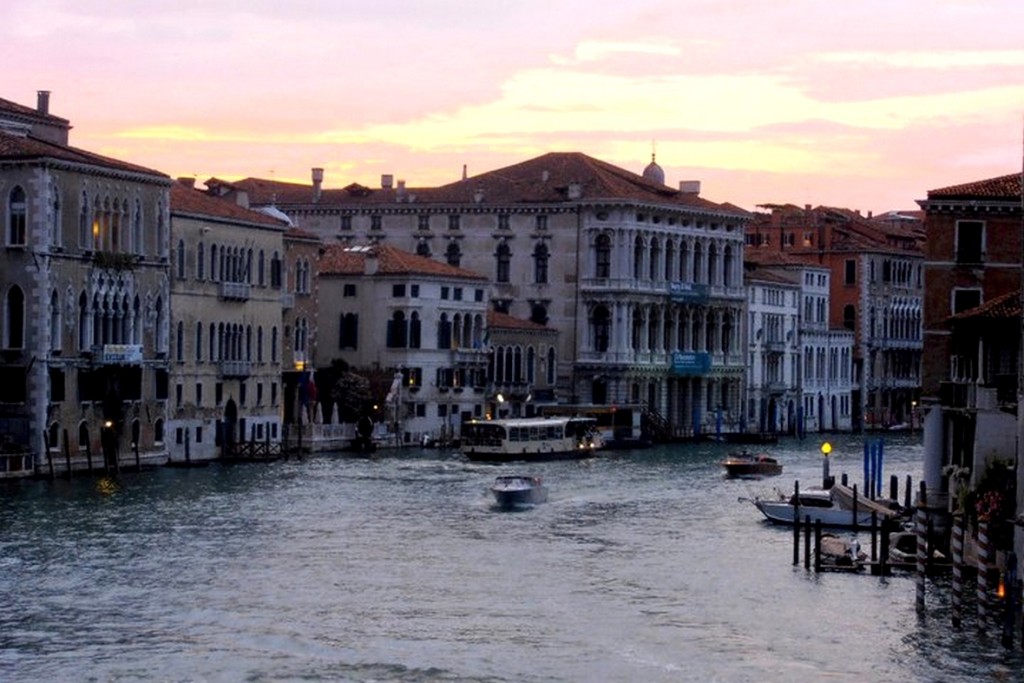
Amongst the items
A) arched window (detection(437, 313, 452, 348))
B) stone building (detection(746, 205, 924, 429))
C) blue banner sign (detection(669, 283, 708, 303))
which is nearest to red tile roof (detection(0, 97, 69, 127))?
arched window (detection(437, 313, 452, 348))

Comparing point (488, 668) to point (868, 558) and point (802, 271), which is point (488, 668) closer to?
point (868, 558)

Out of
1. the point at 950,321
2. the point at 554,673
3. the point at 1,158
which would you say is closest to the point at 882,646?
the point at 554,673

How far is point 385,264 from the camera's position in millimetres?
67438

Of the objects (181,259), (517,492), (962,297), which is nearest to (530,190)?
(181,259)

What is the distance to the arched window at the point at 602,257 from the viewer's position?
76.8 metres

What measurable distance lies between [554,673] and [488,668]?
0.68 m

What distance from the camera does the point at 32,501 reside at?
139 feet

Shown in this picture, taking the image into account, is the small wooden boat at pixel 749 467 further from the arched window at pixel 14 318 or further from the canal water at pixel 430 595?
the arched window at pixel 14 318

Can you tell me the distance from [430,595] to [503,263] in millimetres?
47070

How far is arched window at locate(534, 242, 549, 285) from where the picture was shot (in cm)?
7750

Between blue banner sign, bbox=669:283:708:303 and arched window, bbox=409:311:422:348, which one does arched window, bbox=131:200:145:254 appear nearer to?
arched window, bbox=409:311:422:348

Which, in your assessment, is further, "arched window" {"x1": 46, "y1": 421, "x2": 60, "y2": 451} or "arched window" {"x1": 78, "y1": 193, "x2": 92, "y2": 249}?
"arched window" {"x1": 78, "y1": 193, "x2": 92, "y2": 249}

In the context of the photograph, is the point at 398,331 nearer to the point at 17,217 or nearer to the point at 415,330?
the point at 415,330

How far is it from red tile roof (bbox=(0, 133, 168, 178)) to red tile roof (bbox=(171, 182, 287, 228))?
157 inches
